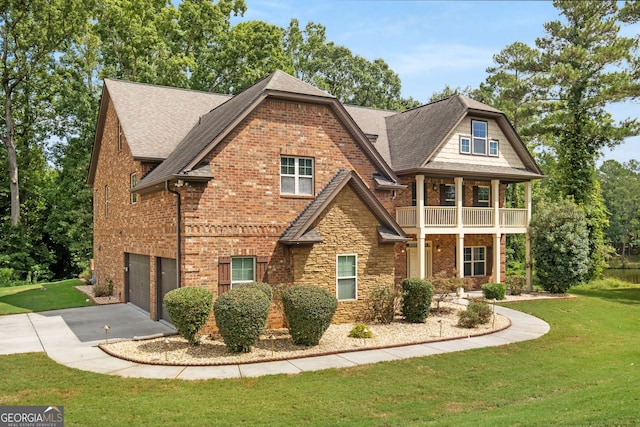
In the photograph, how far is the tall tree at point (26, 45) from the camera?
1328 inches

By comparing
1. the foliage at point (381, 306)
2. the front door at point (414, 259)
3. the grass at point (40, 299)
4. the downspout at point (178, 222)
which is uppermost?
the downspout at point (178, 222)

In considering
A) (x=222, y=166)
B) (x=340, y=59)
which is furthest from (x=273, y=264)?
(x=340, y=59)

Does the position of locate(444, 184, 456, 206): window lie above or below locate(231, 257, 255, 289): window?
above

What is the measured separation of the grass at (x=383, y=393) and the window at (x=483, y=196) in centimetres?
1374

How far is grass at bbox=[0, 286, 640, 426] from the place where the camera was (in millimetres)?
8203

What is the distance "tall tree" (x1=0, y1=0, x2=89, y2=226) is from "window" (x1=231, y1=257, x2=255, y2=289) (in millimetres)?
27695

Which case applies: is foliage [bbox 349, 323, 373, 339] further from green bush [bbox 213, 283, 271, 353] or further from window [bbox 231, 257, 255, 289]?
window [bbox 231, 257, 255, 289]

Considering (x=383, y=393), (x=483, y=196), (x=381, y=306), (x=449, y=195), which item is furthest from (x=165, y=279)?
(x=483, y=196)

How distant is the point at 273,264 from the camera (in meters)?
15.9

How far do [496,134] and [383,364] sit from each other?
17.8m

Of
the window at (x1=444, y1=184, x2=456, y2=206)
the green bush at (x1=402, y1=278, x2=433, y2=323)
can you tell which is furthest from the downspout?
the window at (x1=444, y1=184, x2=456, y2=206)

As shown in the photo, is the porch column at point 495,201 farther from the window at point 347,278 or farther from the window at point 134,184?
the window at point 134,184

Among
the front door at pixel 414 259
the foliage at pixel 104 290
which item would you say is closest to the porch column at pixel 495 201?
the front door at pixel 414 259

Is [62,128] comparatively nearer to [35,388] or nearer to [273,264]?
[273,264]
